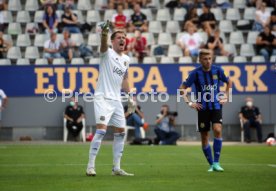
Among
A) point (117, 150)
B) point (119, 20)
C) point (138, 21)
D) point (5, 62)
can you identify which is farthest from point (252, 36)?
point (117, 150)

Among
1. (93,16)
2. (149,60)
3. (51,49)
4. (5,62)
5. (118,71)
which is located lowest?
(118,71)

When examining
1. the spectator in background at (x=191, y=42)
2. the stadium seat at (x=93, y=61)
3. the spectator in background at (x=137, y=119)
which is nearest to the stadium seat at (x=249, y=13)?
the spectator in background at (x=191, y=42)

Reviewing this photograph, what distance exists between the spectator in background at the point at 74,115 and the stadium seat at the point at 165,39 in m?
4.09

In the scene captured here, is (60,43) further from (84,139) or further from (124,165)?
(124,165)

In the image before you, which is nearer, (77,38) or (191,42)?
(191,42)

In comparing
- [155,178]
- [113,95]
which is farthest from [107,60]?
[155,178]

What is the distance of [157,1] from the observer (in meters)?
29.9

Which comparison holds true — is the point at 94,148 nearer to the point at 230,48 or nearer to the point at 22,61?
the point at 22,61

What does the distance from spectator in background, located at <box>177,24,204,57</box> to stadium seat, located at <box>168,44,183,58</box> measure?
205 millimetres

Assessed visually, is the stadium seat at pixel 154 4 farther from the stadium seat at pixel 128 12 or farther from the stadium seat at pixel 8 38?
→ the stadium seat at pixel 8 38

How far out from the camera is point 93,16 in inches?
1147

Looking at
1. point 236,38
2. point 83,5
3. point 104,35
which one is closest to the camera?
point 104,35

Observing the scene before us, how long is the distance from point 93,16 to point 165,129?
19.9 feet

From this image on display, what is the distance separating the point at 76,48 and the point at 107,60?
15526 millimetres
